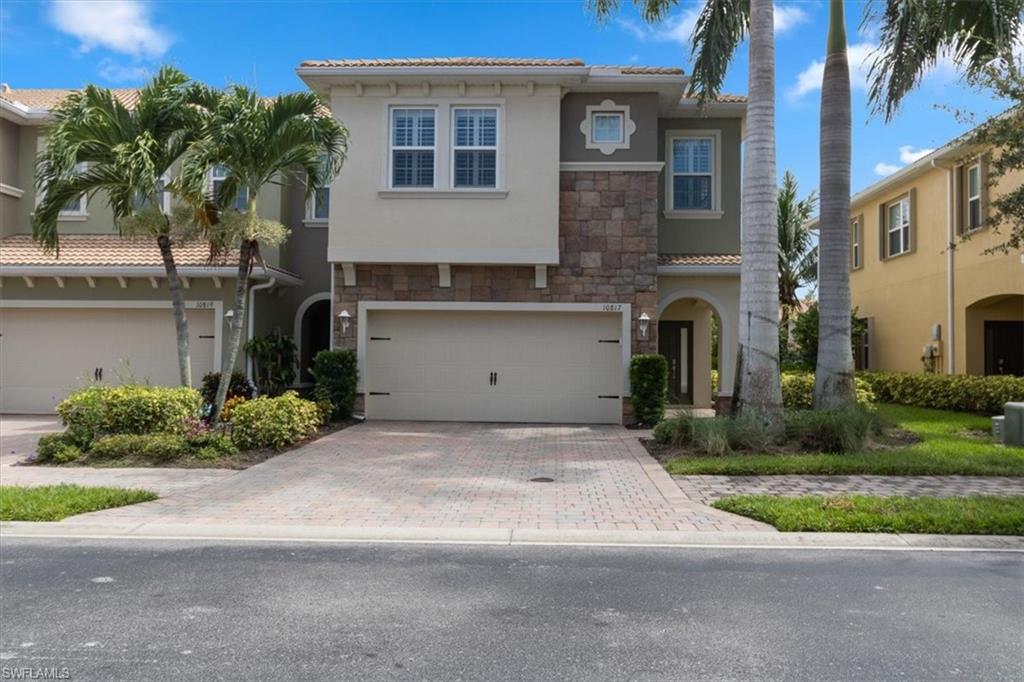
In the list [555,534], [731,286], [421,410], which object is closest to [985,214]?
[731,286]

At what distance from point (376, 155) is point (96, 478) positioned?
842 centimetres

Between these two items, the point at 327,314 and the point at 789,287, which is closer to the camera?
the point at 327,314

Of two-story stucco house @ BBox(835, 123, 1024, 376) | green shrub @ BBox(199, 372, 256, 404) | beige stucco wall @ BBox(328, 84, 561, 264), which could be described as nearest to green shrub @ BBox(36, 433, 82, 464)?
green shrub @ BBox(199, 372, 256, 404)

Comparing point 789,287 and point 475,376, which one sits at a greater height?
point 789,287

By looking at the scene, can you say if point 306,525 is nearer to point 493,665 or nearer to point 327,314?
point 493,665

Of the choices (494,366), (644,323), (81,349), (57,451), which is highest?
(644,323)

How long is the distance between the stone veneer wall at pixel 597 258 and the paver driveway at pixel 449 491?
3822 millimetres

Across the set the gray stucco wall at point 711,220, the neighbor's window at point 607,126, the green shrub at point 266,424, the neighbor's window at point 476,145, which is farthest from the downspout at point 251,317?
the gray stucco wall at point 711,220

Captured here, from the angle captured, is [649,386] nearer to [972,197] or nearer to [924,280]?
[972,197]

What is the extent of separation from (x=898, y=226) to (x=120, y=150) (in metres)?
20.4

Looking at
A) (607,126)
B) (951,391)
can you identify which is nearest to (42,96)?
(607,126)

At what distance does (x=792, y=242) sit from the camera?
95.0ft

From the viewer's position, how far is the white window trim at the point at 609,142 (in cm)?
1539

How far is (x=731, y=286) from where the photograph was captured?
16.1 m
